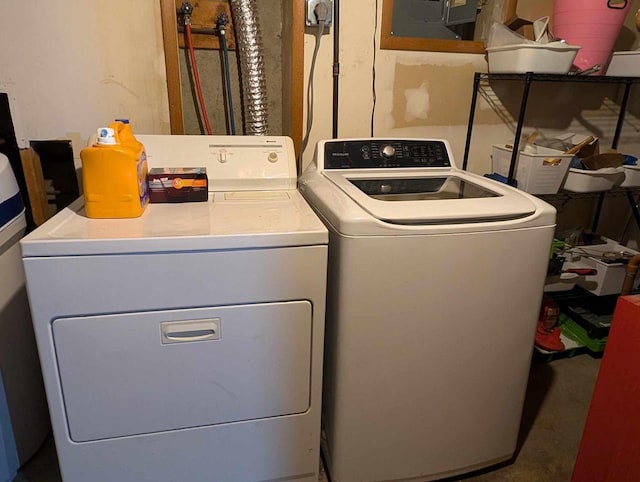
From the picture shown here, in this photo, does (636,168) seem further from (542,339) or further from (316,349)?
(316,349)

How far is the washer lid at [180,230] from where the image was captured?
1.01m

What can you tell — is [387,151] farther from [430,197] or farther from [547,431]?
[547,431]

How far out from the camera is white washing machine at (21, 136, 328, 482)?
3.43ft

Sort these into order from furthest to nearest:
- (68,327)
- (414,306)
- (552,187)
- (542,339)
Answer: (542,339) → (552,187) → (414,306) → (68,327)

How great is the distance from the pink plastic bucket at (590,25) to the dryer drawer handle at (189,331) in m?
1.86

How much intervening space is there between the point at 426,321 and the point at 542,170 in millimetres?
1034

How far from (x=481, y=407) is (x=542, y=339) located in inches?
35.2

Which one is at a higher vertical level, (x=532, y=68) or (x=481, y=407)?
(x=532, y=68)

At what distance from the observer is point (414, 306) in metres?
1.23

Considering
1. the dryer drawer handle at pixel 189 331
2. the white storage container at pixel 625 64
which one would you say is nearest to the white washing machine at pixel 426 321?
the dryer drawer handle at pixel 189 331

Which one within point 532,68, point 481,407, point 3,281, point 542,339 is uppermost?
point 532,68

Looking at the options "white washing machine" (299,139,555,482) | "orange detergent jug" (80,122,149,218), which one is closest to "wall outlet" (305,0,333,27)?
"white washing machine" (299,139,555,482)

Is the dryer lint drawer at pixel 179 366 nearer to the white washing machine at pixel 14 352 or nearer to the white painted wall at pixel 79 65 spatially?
the white washing machine at pixel 14 352

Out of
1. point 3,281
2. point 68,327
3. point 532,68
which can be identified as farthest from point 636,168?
point 3,281
